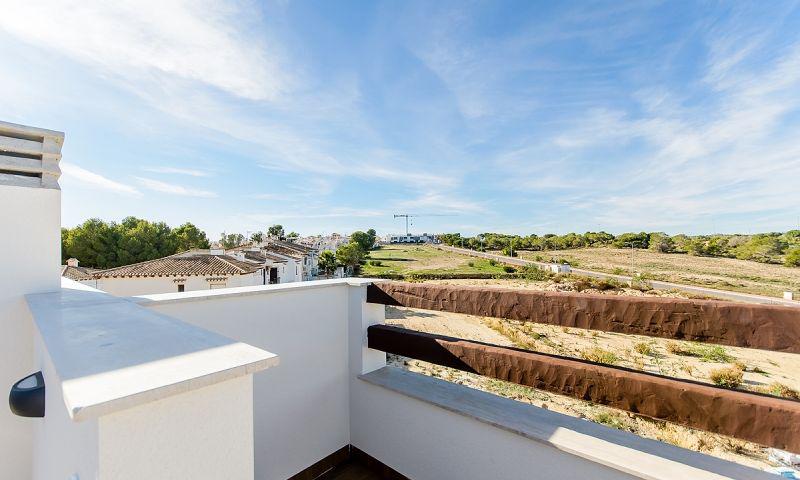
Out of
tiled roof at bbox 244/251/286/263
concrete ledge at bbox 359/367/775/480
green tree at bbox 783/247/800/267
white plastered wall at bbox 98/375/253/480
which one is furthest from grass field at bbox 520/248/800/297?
white plastered wall at bbox 98/375/253/480

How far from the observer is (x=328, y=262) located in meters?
29.2

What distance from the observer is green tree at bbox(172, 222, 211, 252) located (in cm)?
2802

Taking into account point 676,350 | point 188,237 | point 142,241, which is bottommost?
point 676,350

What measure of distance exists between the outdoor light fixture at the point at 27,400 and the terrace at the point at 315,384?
0.9 inches

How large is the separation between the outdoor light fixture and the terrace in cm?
2

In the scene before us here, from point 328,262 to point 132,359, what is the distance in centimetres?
2937

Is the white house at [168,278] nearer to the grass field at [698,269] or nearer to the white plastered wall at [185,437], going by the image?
the white plastered wall at [185,437]

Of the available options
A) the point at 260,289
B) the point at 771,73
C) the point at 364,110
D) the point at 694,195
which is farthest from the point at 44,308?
the point at 694,195

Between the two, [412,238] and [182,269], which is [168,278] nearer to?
[182,269]

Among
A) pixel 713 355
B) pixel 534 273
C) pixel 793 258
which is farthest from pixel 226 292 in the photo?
pixel 793 258

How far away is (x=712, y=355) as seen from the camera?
8.31 meters

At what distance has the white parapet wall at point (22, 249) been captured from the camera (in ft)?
4.27

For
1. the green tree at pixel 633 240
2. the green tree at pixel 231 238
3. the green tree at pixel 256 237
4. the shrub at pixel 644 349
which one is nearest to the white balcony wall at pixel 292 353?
the shrub at pixel 644 349

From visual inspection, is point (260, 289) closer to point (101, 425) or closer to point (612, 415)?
point (101, 425)
